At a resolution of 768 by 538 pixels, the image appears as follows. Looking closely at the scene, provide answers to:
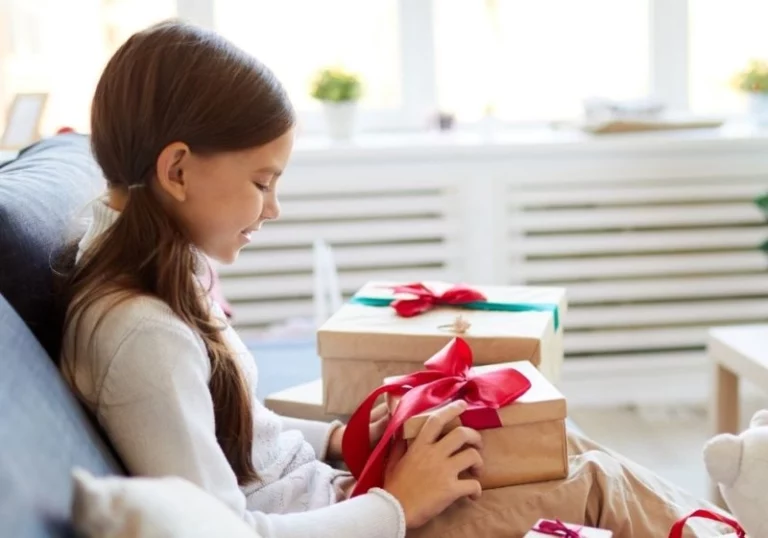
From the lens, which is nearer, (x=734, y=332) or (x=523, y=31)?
(x=734, y=332)

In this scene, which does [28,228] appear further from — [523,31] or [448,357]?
[523,31]

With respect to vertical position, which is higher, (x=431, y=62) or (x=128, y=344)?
(x=431, y=62)

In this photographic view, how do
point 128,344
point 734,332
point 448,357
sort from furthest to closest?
1. point 734,332
2. point 448,357
3. point 128,344

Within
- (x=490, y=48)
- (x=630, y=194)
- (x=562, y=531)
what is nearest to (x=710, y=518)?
(x=562, y=531)

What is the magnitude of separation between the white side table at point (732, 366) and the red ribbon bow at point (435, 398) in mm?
815

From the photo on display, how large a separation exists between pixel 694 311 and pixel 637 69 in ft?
2.45

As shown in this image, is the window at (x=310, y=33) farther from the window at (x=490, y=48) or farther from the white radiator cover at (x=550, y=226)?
the white radiator cover at (x=550, y=226)

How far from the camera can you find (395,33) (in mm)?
3082

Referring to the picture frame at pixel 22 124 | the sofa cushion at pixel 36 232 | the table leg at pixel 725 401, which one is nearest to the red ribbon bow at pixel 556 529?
the sofa cushion at pixel 36 232

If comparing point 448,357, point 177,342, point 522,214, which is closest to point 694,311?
point 522,214

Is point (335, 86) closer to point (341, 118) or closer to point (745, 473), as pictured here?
point (341, 118)

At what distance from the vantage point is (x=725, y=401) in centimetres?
218

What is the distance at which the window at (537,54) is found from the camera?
3064 millimetres

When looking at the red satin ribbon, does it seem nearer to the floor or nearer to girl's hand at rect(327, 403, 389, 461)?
girl's hand at rect(327, 403, 389, 461)
